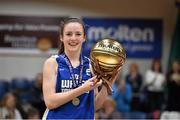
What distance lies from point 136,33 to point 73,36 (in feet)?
26.5

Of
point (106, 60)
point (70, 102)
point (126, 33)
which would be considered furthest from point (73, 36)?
point (126, 33)

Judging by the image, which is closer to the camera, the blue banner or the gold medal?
the gold medal

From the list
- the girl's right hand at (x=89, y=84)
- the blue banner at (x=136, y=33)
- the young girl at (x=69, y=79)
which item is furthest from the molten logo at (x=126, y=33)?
the girl's right hand at (x=89, y=84)

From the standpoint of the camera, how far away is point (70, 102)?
224cm

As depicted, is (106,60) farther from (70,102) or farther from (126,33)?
(126,33)

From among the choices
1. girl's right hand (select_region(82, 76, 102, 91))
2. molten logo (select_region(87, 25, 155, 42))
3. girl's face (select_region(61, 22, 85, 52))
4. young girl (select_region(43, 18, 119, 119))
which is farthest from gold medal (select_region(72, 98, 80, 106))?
molten logo (select_region(87, 25, 155, 42))

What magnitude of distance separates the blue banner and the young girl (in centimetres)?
786

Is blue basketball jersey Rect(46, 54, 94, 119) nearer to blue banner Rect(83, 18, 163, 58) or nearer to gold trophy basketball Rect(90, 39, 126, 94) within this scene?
gold trophy basketball Rect(90, 39, 126, 94)

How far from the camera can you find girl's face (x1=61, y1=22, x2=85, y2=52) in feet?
7.45

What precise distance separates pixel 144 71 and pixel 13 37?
3.11 metres

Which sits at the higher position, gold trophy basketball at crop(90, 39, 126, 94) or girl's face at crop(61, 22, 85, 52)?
girl's face at crop(61, 22, 85, 52)

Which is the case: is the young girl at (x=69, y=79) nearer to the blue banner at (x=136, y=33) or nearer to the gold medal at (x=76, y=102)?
the gold medal at (x=76, y=102)

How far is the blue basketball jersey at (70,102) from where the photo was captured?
88.8 inches

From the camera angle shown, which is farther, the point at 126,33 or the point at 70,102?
the point at 126,33
